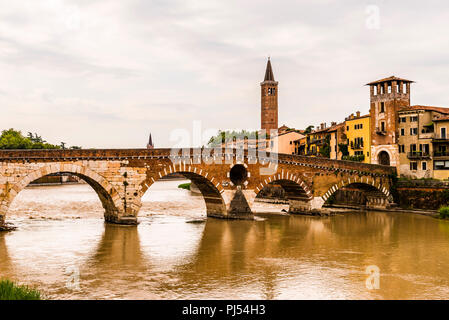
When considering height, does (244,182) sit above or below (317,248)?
above

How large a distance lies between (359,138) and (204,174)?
25.2m

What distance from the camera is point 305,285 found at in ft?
57.9

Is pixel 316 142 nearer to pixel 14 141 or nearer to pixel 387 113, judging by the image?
pixel 387 113

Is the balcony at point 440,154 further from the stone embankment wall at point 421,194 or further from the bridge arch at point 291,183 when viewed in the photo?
the bridge arch at point 291,183

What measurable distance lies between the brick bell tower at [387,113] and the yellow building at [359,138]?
1449 mm

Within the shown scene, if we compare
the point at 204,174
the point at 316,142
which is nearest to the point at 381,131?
the point at 316,142

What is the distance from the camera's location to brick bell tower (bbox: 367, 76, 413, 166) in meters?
48.1

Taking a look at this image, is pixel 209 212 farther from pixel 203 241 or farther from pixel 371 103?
pixel 371 103

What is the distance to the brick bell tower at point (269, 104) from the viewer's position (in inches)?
3142

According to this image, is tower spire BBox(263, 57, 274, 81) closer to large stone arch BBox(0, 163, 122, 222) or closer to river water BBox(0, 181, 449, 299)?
river water BBox(0, 181, 449, 299)

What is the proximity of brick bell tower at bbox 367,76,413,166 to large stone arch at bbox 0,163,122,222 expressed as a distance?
29417 millimetres

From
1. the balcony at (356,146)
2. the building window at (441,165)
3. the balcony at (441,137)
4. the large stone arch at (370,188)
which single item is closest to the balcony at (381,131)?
the balcony at (356,146)
